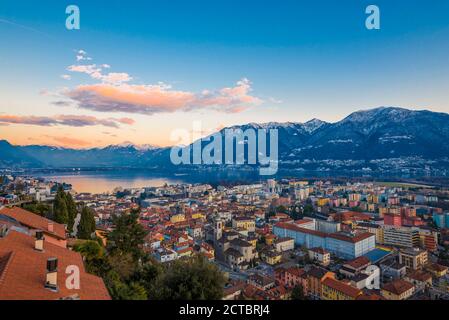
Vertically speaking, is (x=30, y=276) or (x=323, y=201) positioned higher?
(x=30, y=276)

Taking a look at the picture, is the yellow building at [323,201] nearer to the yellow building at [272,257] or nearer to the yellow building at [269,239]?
the yellow building at [269,239]

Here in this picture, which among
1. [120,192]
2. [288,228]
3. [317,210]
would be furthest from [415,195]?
[120,192]

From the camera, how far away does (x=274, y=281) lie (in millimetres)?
10766

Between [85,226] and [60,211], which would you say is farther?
[60,211]

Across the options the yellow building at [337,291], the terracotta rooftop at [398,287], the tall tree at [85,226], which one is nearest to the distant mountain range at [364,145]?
the terracotta rooftop at [398,287]

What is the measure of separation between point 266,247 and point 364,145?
2921 inches

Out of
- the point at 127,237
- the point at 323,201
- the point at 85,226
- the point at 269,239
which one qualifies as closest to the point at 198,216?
the point at 269,239

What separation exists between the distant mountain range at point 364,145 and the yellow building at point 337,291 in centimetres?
6340

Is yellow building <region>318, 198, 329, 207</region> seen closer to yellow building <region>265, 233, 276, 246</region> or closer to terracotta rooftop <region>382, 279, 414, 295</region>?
yellow building <region>265, 233, 276, 246</region>

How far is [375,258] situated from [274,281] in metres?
6.35

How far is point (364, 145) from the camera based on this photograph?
81.2 metres

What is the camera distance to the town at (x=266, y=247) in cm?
387

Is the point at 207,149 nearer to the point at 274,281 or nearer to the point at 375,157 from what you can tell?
the point at 375,157

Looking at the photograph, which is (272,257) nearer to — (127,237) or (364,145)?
(127,237)
